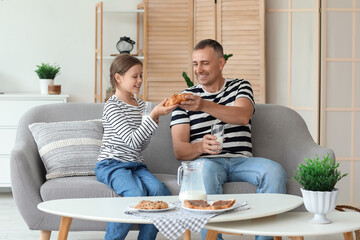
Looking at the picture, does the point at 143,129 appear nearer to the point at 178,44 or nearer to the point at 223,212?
the point at 223,212

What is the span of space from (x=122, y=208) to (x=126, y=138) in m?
0.80

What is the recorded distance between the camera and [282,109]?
346 centimetres

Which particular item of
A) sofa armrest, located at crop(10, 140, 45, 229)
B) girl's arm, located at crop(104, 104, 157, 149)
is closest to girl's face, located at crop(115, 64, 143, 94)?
girl's arm, located at crop(104, 104, 157, 149)

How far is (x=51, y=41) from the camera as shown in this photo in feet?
17.9

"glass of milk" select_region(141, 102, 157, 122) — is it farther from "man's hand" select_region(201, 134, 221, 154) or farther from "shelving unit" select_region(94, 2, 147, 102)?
"shelving unit" select_region(94, 2, 147, 102)

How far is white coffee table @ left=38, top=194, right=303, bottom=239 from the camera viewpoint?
6.36ft

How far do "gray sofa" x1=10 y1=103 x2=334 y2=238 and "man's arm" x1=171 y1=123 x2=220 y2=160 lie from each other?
0.49ft

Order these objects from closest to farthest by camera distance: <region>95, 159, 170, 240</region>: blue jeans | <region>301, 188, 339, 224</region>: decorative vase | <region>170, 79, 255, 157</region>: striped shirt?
<region>301, 188, 339, 224</region>: decorative vase < <region>95, 159, 170, 240</region>: blue jeans < <region>170, 79, 255, 157</region>: striped shirt

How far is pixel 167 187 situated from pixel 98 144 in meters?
0.53

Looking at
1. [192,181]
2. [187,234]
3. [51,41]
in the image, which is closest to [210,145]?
[192,181]

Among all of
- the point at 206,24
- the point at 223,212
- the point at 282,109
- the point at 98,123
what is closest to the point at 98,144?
the point at 98,123

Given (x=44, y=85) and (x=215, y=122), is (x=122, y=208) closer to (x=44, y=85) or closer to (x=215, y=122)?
(x=215, y=122)

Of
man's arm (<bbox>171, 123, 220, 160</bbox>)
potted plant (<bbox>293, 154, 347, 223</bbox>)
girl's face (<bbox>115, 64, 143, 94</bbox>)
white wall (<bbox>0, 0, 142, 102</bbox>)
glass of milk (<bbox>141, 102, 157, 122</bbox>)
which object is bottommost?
potted plant (<bbox>293, 154, 347, 223</bbox>)

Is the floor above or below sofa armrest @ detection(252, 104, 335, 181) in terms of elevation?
below
